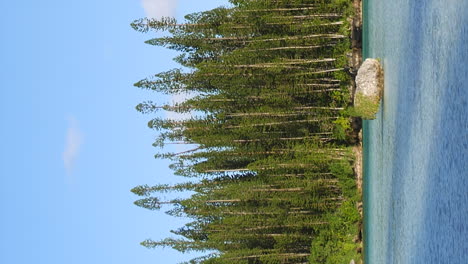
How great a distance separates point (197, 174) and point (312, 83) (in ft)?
34.9

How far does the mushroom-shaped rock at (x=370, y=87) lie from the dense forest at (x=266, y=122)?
9.65 meters

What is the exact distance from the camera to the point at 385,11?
3231cm

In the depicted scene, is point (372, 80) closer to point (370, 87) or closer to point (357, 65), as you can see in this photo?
point (370, 87)

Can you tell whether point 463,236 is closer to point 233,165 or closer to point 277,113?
point 277,113

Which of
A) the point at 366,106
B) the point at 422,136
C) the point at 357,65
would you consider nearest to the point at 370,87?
the point at 366,106

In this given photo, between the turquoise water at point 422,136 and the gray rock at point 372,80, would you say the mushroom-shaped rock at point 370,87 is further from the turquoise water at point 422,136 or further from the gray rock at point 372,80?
the turquoise water at point 422,136

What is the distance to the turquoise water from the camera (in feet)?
58.1

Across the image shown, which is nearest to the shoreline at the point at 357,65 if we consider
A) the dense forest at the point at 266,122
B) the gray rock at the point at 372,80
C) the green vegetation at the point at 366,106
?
the dense forest at the point at 266,122

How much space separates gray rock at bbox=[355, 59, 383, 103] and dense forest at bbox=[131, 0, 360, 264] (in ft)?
34.2

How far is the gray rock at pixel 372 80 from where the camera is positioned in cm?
3338

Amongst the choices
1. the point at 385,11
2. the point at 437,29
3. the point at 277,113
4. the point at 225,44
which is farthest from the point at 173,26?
the point at 437,29

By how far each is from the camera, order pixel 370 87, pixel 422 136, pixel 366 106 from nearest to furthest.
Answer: pixel 422 136, pixel 370 87, pixel 366 106

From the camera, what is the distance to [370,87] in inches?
1316

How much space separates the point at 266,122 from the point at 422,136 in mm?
24362
